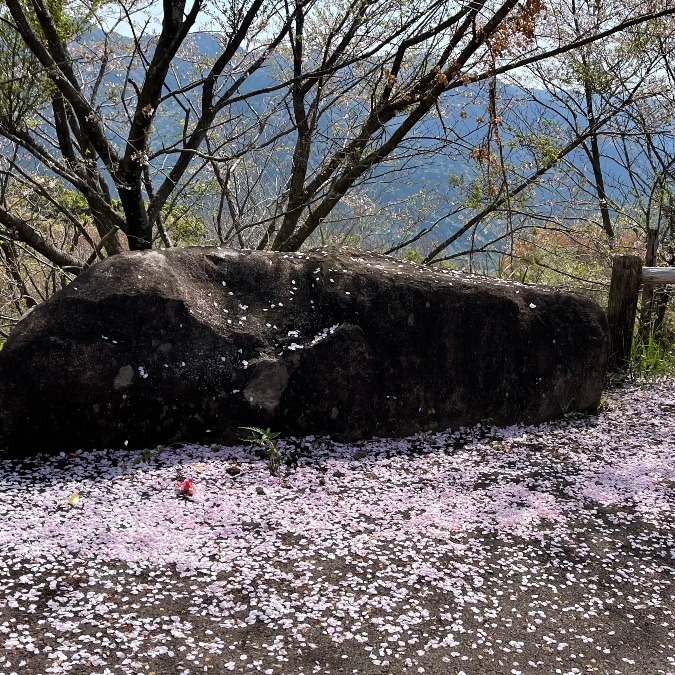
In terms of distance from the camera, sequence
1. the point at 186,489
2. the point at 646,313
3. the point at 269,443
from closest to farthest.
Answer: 1. the point at 186,489
2. the point at 269,443
3. the point at 646,313

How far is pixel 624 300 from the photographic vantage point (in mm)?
6328

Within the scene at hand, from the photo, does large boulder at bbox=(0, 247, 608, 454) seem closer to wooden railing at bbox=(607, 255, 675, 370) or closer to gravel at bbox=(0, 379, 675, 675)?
gravel at bbox=(0, 379, 675, 675)

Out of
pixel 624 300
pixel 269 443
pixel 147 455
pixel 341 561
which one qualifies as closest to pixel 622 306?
pixel 624 300

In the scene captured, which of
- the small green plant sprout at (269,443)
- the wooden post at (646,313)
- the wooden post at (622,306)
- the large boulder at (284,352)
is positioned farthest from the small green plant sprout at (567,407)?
the small green plant sprout at (269,443)

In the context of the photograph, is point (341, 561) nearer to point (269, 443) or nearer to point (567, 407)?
point (269, 443)

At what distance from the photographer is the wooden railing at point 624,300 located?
627 centimetres

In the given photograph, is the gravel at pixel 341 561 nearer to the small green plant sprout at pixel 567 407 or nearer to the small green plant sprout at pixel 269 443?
the small green plant sprout at pixel 269 443

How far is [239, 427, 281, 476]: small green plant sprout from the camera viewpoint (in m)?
3.98

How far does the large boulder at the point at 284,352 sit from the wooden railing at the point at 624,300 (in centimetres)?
108

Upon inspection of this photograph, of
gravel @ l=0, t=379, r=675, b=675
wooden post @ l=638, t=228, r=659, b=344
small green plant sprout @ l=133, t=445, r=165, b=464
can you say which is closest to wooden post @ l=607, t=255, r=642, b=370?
wooden post @ l=638, t=228, r=659, b=344

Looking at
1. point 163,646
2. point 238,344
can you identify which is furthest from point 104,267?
point 163,646

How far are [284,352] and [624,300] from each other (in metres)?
3.60

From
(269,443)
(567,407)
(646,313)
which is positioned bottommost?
(269,443)

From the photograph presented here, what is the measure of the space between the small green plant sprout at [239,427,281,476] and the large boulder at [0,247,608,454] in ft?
0.32
